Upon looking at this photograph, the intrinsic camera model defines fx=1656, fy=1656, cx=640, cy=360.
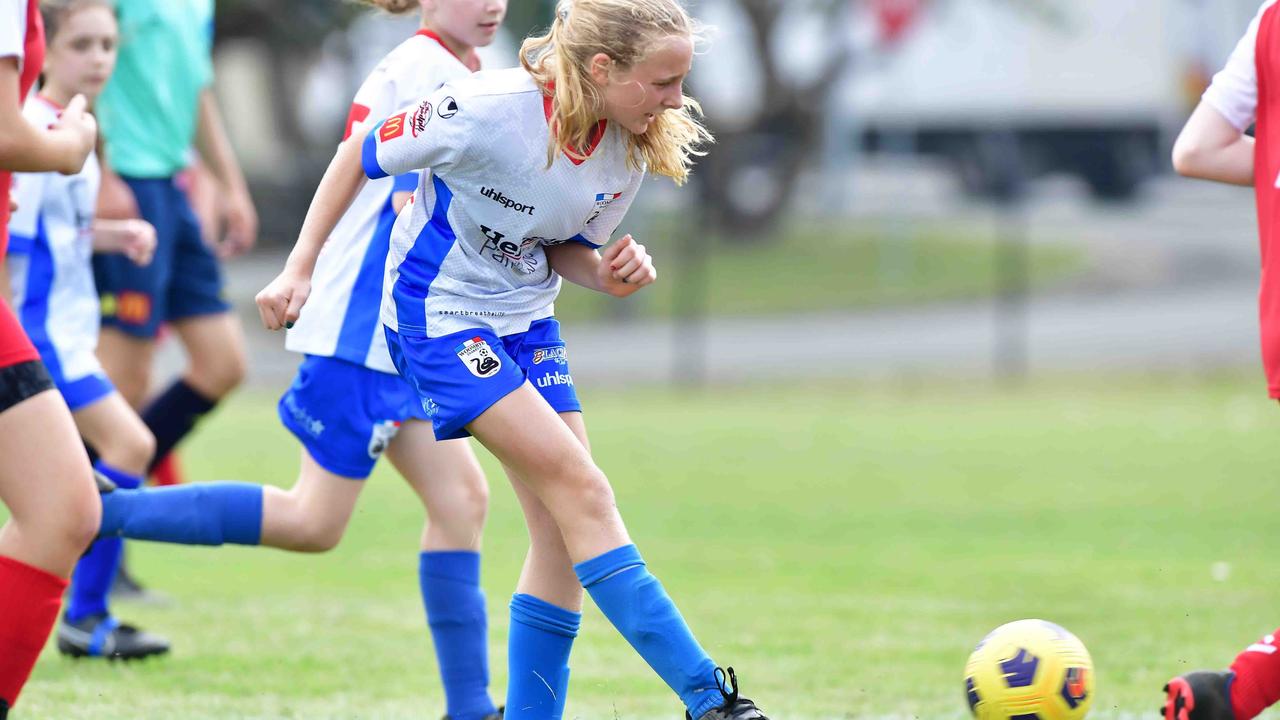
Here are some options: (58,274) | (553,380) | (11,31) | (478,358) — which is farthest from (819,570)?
(11,31)

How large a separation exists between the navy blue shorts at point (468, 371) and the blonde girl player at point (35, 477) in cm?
72

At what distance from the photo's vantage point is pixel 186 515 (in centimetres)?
448

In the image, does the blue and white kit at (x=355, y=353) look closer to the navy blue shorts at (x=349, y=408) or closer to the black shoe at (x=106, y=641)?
the navy blue shorts at (x=349, y=408)

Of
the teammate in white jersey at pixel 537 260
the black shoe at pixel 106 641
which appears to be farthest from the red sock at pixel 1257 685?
the black shoe at pixel 106 641

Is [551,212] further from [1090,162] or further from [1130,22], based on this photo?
[1130,22]

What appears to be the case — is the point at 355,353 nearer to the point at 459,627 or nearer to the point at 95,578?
the point at 459,627

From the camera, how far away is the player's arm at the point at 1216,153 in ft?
12.0

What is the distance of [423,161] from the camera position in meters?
3.57

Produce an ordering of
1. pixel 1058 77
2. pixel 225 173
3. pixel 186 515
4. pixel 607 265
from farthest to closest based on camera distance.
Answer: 1. pixel 1058 77
2. pixel 225 173
3. pixel 186 515
4. pixel 607 265

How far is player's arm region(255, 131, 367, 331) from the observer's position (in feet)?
11.7

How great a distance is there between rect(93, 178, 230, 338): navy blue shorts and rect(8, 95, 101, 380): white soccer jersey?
0.77m

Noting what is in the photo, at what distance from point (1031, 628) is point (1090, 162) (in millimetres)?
25357

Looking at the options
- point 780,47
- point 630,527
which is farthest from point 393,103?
point 780,47

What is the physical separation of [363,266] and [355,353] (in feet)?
0.76
